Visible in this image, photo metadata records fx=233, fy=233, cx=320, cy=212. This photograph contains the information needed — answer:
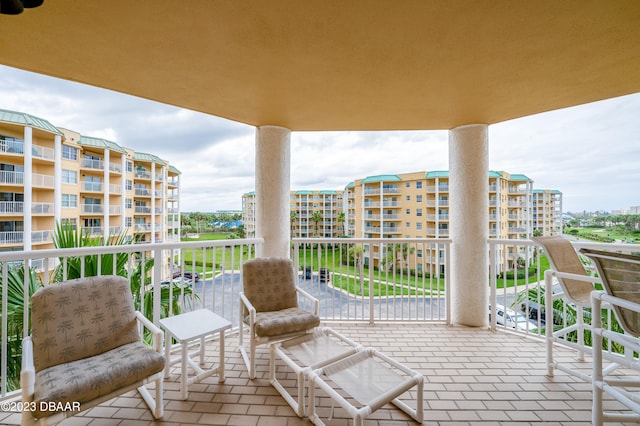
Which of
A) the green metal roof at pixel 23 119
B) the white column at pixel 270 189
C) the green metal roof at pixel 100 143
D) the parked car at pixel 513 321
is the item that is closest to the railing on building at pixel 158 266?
the white column at pixel 270 189

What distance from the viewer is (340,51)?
6.13 feet

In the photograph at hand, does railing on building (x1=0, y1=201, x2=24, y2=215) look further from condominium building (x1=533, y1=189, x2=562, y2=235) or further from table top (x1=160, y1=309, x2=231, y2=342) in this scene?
condominium building (x1=533, y1=189, x2=562, y2=235)

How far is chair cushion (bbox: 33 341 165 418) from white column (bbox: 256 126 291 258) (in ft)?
6.44

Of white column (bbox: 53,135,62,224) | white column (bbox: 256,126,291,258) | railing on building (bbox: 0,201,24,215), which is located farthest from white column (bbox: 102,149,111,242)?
white column (bbox: 256,126,291,258)

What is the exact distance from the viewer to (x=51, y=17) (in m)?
1.52

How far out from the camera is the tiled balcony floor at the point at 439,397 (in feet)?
5.63

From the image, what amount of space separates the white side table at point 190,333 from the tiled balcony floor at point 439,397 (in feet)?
0.33

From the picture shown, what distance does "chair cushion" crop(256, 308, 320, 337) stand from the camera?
2160 mm

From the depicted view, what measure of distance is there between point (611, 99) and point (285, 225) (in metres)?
4.22

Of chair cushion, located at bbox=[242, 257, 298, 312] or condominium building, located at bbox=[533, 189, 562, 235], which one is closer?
chair cushion, located at bbox=[242, 257, 298, 312]

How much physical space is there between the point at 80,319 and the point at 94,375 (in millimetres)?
533

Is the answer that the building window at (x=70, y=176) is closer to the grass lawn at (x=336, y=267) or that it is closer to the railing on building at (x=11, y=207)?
the railing on building at (x=11, y=207)

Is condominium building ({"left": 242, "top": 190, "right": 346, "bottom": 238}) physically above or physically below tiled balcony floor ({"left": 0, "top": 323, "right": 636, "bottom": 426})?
above

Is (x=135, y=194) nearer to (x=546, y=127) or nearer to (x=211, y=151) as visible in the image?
(x=211, y=151)
